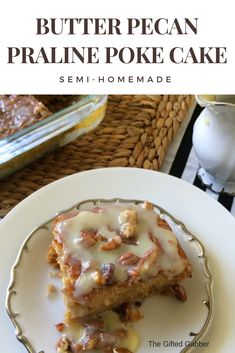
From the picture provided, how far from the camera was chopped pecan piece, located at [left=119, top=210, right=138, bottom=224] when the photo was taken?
1.00 metres

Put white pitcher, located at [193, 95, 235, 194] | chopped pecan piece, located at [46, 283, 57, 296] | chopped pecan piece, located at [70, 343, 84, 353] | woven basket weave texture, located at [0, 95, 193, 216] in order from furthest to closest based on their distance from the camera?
woven basket weave texture, located at [0, 95, 193, 216], white pitcher, located at [193, 95, 235, 194], chopped pecan piece, located at [46, 283, 57, 296], chopped pecan piece, located at [70, 343, 84, 353]

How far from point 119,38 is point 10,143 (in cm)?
35

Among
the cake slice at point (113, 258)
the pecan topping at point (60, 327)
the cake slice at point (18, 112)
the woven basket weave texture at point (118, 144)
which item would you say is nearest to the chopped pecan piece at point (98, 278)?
the cake slice at point (113, 258)

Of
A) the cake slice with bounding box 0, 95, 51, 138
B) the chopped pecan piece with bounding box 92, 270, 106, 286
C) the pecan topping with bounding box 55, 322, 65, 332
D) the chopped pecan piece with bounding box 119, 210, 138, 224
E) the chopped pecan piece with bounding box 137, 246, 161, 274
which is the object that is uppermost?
the cake slice with bounding box 0, 95, 51, 138

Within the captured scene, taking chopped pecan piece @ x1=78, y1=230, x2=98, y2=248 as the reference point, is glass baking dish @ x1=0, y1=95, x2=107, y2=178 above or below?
above

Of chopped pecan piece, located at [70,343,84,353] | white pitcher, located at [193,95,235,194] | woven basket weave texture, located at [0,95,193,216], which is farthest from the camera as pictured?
woven basket weave texture, located at [0,95,193,216]

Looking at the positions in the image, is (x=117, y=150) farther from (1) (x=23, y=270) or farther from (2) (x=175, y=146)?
(1) (x=23, y=270)

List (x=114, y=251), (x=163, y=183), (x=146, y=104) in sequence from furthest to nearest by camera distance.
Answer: (x=146, y=104)
(x=163, y=183)
(x=114, y=251)

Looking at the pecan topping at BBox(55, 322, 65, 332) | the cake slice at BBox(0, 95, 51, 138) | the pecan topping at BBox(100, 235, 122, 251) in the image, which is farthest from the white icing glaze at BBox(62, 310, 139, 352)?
the cake slice at BBox(0, 95, 51, 138)

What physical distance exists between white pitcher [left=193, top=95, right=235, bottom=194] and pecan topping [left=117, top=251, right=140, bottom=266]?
0.38m

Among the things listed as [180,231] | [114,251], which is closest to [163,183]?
[180,231]

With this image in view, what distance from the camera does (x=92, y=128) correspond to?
142 centimetres

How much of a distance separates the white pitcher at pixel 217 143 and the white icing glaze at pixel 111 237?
10.6 inches

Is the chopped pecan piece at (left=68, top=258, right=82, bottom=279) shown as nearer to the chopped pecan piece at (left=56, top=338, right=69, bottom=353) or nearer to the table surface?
the chopped pecan piece at (left=56, top=338, right=69, bottom=353)
